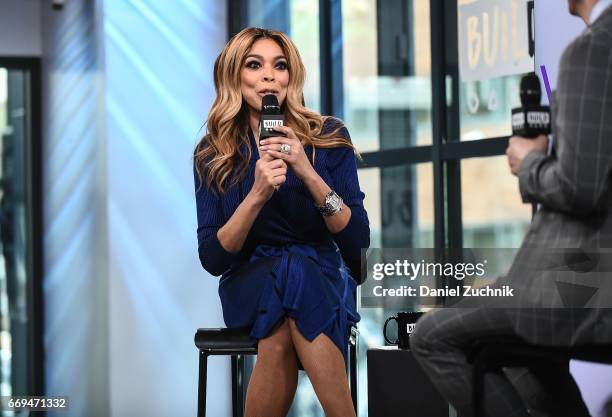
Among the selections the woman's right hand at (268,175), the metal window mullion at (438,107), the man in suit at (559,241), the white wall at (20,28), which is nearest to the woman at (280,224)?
the woman's right hand at (268,175)

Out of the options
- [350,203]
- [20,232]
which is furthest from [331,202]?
[20,232]

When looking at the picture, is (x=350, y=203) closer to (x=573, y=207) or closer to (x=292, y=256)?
(x=292, y=256)

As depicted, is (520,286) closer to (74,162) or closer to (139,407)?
(139,407)

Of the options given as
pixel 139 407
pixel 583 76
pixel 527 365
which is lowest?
pixel 139 407

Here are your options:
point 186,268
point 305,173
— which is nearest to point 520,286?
point 305,173

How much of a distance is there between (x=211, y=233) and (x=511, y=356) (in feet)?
3.35

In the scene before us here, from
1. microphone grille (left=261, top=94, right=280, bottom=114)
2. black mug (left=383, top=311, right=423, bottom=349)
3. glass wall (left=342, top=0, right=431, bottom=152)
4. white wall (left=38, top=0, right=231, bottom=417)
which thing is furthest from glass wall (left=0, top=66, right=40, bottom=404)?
microphone grille (left=261, top=94, right=280, bottom=114)

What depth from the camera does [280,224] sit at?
8.73ft

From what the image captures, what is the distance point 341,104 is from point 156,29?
3.83ft

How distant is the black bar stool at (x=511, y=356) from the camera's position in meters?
1.79

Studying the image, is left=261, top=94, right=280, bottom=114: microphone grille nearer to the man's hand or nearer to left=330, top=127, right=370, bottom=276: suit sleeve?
left=330, top=127, right=370, bottom=276: suit sleeve

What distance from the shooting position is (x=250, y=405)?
254 cm

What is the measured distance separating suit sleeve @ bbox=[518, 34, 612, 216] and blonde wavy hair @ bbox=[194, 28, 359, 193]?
1.09 metres

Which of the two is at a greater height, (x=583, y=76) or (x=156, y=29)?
(x=156, y=29)
